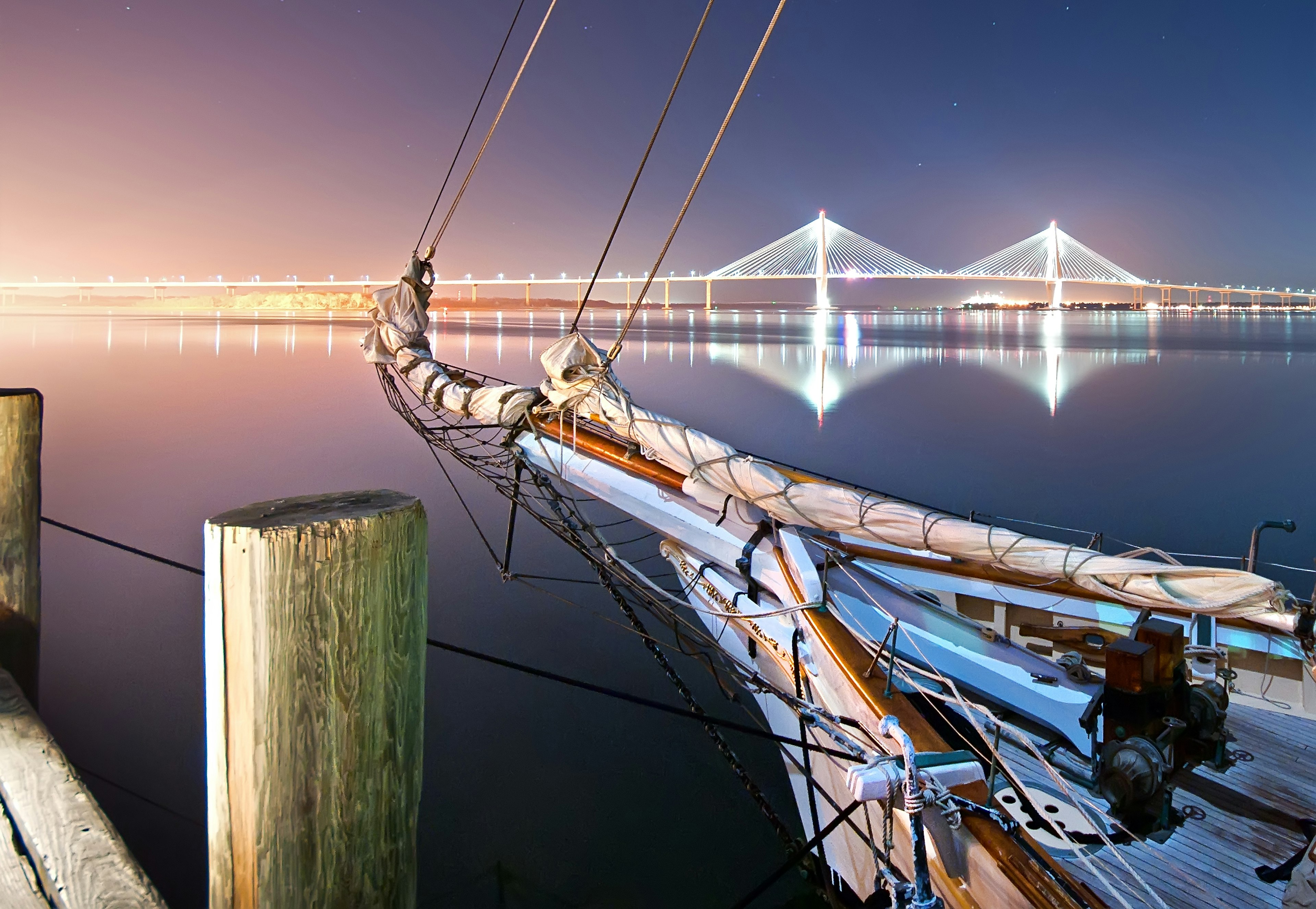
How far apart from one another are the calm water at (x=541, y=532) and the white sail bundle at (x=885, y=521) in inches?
50.8

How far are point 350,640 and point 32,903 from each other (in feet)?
2.01

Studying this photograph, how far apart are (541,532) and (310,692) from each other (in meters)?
6.10

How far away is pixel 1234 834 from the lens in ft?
6.94

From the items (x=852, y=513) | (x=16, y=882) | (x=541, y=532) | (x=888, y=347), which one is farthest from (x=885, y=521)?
(x=888, y=347)

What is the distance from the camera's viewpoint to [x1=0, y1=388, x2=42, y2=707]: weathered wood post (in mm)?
1436

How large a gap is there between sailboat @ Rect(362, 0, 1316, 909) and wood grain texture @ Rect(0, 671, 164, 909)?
935 millimetres

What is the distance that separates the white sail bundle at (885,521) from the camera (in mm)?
1760

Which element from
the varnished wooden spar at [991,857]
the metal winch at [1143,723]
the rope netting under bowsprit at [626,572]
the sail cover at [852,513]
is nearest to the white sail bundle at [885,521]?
the sail cover at [852,513]

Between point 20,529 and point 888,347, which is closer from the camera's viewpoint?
point 20,529

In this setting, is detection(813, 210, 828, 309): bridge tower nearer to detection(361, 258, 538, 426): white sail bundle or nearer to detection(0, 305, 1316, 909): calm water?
detection(0, 305, 1316, 909): calm water

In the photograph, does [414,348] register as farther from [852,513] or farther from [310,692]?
[310,692]

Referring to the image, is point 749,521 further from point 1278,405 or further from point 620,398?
point 1278,405

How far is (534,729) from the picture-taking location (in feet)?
11.9

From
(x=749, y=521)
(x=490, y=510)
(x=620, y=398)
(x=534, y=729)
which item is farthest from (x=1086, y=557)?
Result: (x=490, y=510)
